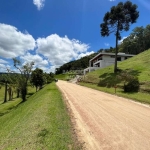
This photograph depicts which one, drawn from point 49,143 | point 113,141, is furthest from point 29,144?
point 113,141

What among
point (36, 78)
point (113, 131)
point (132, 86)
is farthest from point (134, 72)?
point (36, 78)

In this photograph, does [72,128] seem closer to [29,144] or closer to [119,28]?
[29,144]

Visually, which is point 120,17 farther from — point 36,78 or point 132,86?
point 36,78

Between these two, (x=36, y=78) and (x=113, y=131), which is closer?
(x=113, y=131)

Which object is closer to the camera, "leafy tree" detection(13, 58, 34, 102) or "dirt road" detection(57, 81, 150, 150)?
"dirt road" detection(57, 81, 150, 150)

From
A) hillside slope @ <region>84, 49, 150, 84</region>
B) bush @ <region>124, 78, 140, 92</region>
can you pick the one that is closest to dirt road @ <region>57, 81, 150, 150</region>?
bush @ <region>124, 78, 140, 92</region>

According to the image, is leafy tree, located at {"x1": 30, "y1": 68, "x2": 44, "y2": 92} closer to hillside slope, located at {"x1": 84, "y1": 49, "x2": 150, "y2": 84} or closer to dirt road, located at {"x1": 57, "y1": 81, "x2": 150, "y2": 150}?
hillside slope, located at {"x1": 84, "y1": 49, "x2": 150, "y2": 84}

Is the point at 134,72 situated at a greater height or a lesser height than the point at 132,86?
greater

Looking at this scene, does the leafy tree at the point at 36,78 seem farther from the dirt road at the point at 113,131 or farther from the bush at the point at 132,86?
the dirt road at the point at 113,131

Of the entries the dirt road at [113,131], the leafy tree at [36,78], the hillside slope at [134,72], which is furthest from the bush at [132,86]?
the leafy tree at [36,78]

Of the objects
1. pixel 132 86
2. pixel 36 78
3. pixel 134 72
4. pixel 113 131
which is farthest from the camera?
pixel 36 78

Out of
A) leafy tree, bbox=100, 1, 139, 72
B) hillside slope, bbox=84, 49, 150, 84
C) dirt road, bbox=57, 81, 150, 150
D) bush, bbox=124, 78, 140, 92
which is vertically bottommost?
dirt road, bbox=57, 81, 150, 150

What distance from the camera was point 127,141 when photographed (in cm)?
532

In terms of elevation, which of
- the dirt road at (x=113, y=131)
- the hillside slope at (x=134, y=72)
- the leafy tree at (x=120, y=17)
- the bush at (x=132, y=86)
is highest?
the leafy tree at (x=120, y=17)
